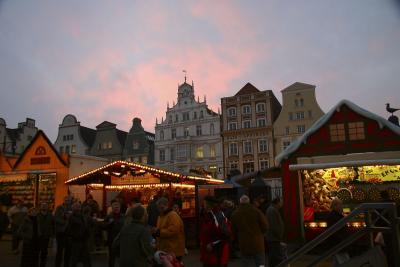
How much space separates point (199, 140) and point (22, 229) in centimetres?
3495

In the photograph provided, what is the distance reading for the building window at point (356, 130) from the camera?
13242mm

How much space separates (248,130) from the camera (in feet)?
136

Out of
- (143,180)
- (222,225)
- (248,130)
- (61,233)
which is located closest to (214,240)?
(222,225)

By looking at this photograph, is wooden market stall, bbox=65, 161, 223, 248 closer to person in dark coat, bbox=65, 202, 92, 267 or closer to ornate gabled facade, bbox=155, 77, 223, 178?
person in dark coat, bbox=65, 202, 92, 267

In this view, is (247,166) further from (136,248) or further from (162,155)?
(136,248)

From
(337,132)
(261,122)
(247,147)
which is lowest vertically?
(337,132)

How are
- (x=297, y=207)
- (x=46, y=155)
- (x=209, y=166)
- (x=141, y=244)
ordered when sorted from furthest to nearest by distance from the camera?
(x=209, y=166) → (x=46, y=155) → (x=297, y=207) → (x=141, y=244)

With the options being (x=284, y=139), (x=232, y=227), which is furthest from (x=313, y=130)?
(x=284, y=139)

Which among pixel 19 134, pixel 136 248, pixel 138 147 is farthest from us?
pixel 19 134

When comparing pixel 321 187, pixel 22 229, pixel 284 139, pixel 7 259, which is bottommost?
pixel 7 259

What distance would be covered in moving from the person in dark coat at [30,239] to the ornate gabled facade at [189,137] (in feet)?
109

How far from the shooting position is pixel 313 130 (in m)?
13.6

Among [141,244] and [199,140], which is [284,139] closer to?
[199,140]

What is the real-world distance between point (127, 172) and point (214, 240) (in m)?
11.2
